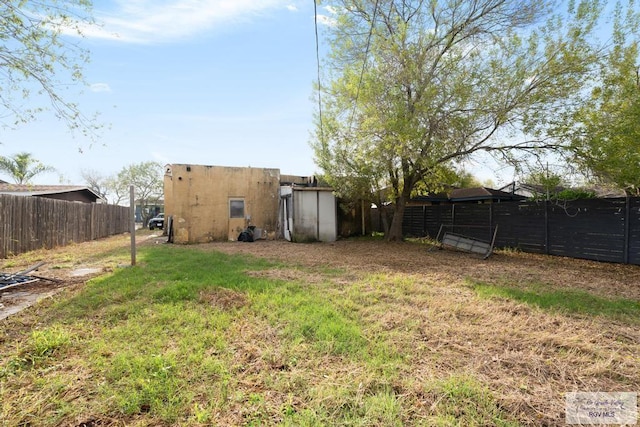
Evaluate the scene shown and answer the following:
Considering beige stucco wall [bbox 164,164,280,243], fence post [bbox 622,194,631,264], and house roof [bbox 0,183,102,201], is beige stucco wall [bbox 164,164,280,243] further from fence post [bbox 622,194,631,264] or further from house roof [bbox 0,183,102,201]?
fence post [bbox 622,194,631,264]

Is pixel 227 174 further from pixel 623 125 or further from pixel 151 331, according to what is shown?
pixel 623 125

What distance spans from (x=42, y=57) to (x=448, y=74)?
27.8 feet

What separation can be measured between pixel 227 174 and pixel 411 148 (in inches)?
299

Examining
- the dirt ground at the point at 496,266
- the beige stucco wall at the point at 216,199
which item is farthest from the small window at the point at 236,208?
the dirt ground at the point at 496,266

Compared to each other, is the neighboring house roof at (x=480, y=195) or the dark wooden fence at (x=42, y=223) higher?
the neighboring house roof at (x=480, y=195)

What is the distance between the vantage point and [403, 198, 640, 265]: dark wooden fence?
6770 millimetres

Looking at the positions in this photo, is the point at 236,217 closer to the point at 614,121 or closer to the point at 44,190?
the point at 44,190

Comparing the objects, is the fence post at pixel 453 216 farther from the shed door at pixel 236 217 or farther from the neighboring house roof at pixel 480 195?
the shed door at pixel 236 217

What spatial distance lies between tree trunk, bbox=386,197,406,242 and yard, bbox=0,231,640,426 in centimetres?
598

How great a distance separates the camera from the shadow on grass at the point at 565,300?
3.77 meters

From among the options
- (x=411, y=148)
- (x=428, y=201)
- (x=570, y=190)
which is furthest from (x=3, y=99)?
(x=428, y=201)

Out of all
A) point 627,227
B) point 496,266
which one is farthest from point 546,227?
point 496,266

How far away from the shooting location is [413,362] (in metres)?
2.49

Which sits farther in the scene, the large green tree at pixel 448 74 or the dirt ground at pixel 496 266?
the large green tree at pixel 448 74
